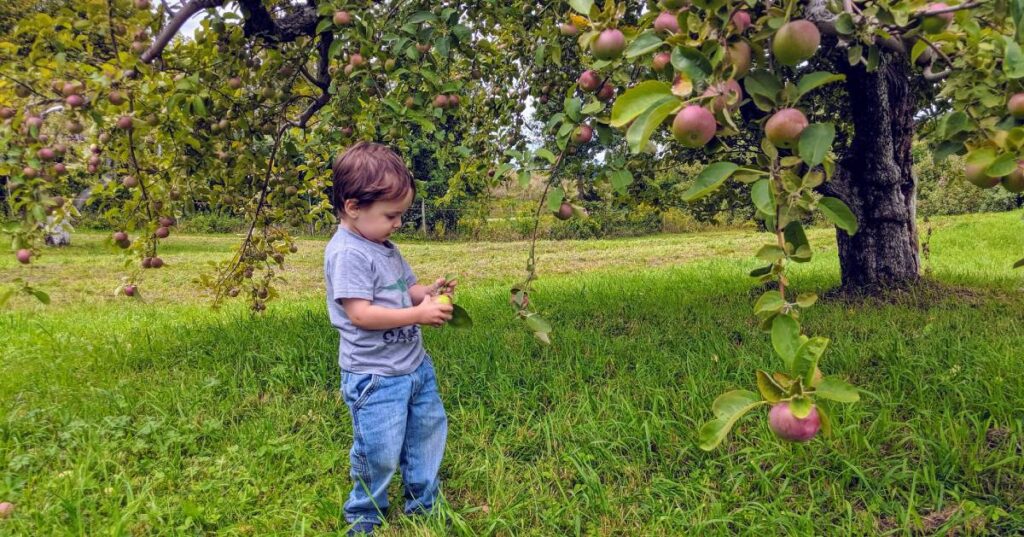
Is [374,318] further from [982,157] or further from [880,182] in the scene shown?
[880,182]

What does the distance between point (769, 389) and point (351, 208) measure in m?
1.35

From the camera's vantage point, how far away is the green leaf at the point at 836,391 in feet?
2.56

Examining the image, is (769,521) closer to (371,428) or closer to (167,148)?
(371,428)

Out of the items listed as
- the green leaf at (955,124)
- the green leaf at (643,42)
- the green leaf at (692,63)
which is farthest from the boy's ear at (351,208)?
the green leaf at (955,124)

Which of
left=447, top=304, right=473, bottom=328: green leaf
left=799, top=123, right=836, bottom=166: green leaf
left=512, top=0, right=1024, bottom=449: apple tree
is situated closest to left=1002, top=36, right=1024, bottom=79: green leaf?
left=512, top=0, right=1024, bottom=449: apple tree

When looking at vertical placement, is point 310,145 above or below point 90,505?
above

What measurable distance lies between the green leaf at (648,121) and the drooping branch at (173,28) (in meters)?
2.20


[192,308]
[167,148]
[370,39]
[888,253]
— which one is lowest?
[192,308]

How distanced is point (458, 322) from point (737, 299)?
333 cm

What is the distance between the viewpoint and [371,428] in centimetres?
182

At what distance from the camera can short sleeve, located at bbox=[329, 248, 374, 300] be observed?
1.76 metres

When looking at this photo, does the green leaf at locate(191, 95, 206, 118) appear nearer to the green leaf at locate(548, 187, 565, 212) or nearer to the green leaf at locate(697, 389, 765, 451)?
the green leaf at locate(548, 187, 565, 212)

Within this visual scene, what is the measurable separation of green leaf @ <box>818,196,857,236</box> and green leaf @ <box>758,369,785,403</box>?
0.24m

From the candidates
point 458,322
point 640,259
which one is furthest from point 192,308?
point 640,259
